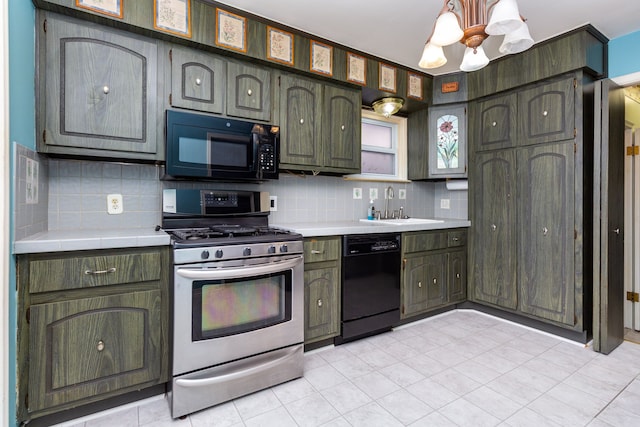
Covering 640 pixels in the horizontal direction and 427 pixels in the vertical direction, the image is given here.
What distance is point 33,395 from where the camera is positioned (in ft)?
4.72

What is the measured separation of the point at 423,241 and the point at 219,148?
1.89 m

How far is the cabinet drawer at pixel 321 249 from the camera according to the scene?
2.22 meters

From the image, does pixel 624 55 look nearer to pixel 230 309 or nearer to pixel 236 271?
pixel 236 271

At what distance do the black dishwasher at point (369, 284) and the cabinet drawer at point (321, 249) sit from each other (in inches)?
2.9

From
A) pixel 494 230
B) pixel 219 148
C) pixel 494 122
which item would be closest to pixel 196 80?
pixel 219 148

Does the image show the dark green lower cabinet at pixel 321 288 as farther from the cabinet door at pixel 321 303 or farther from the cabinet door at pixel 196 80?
the cabinet door at pixel 196 80

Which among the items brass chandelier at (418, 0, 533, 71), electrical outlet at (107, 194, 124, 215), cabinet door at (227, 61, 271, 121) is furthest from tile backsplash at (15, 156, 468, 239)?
brass chandelier at (418, 0, 533, 71)

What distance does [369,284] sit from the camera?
2.51 m

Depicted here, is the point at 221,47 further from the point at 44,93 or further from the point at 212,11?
the point at 44,93

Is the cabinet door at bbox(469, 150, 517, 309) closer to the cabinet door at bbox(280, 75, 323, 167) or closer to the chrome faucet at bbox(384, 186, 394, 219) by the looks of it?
the chrome faucet at bbox(384, 186, 394, 219)

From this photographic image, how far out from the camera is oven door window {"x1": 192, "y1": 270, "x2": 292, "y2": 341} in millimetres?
1688

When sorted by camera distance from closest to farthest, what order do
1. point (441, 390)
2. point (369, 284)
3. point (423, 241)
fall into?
1. point (441, 390)
2. point (369, 284)
3. point (423, 241)

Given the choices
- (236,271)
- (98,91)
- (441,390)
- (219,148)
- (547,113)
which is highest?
(547,113)

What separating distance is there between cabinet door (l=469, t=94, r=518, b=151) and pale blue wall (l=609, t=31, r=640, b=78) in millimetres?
687
